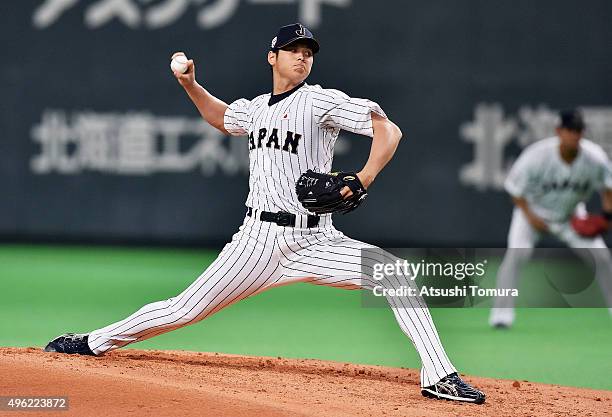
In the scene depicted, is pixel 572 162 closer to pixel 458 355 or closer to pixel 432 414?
pixel 458 355

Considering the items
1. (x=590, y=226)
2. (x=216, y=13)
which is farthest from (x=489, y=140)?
(x=590, y=226)

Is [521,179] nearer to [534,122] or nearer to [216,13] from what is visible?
[534,122]

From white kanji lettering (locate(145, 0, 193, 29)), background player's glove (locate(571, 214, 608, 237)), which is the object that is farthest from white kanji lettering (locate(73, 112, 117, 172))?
background player's glove (locate(571, 214, 608, 237))

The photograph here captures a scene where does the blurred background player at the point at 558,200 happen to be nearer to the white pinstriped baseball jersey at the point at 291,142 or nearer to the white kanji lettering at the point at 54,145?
the white pinstriped baseball jersey at the point at 291,142

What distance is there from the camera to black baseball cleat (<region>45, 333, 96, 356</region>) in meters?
5.84

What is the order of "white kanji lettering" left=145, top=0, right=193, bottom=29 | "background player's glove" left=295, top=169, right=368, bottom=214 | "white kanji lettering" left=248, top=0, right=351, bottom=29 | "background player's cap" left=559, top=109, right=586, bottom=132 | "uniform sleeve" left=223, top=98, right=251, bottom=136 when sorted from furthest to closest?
"white kanji lettering" left=145, top=0, right=193, bottom=29
"white kanji lettering" left=248, top=0, right=351, bottom=29
"background player's cap" left=559, top=109, right=586, bottom=132
"uniform sleeve" left=223, top=98, right=251, bottom=136
"background player's glove" left=295, top=169, right=368, bottom=214

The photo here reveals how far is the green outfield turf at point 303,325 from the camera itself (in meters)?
7.26

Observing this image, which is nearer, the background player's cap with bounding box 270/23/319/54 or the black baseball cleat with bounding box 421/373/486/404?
the black baseball cleat with bounding box 421/373/486/404

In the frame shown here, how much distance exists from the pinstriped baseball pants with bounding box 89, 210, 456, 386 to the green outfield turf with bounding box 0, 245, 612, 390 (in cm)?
157

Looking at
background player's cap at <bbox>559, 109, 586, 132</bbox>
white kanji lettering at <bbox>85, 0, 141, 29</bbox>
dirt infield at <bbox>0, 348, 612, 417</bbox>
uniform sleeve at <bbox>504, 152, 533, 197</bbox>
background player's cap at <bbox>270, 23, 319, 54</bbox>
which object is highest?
white kanji lettering at <bbox>85, 0, 141, 29</bbox>

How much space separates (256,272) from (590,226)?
3.99 metres

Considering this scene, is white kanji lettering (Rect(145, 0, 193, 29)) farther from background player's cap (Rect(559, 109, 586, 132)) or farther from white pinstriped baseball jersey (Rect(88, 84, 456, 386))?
→ white pinstriped baseball jersey (Rect(88, 84, 456, 386))

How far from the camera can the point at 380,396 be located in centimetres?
540

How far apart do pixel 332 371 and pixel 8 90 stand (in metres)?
8.30
